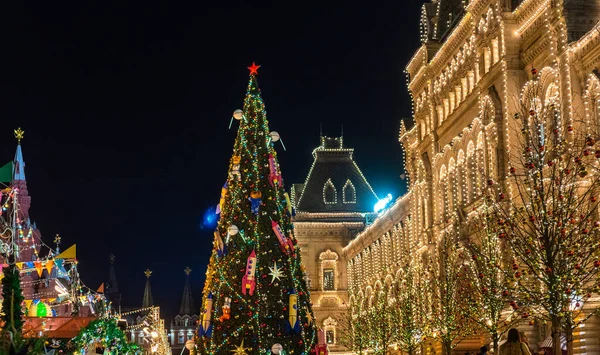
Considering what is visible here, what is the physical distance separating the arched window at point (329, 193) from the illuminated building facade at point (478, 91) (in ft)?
65.2

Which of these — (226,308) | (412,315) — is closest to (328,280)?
(412,315)

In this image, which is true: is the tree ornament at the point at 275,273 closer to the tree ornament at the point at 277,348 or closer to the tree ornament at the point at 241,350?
the tree ornament at the point at 277,348

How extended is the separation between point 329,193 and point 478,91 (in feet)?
134

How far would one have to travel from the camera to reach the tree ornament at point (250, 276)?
1123 inches

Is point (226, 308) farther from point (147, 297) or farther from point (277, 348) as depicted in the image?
point (147, 297)

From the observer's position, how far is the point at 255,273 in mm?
28891

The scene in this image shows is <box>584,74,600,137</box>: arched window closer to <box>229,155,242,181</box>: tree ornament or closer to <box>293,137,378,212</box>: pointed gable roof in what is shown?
<box>229,155,242,181</box>: tree ornament

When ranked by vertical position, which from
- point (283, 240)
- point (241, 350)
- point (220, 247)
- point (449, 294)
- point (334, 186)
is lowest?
point (241, 350)

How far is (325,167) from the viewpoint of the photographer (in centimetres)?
7900

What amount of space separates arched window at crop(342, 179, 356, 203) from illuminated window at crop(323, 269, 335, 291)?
20.0 ft

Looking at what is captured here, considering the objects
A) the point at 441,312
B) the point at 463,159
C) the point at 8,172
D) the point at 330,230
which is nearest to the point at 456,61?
the point at 463,159

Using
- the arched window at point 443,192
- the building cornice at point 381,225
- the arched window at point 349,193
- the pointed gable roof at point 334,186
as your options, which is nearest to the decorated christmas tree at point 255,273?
the arched window at point 443,192

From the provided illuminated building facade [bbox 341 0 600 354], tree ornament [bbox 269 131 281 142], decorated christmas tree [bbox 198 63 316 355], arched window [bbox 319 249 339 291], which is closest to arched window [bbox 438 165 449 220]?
illuminated building facade [bbox 341 0 600 354]

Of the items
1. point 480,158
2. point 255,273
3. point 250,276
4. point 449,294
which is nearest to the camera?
point 250,276
